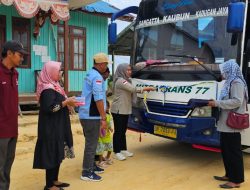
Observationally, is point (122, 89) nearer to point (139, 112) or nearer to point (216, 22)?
point (139, 112)

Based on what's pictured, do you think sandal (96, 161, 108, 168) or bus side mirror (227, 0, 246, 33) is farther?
sandal (96, 161, 108, 168)

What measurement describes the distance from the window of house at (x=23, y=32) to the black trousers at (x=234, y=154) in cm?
809

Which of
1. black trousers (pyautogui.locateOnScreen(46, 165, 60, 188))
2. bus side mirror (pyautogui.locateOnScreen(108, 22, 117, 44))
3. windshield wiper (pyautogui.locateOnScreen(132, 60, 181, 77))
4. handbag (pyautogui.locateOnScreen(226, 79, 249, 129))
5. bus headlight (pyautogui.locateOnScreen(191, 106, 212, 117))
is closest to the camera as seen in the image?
black trousers (pyautogui.locateOnScreen(46, 165, 60, 188))

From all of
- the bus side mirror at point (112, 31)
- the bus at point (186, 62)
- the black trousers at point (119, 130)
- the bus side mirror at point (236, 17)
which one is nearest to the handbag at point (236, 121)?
the bus at point (186, 62)

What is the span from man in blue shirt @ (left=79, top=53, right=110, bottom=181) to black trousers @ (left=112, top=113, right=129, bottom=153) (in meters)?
1.24

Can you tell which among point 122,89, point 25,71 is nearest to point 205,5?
point 122,89

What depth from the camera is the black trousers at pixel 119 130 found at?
662 centimetres

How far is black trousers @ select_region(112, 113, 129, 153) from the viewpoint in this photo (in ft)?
21.7

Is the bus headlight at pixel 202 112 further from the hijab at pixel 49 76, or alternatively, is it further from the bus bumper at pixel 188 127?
the hijab at pixel 49 76

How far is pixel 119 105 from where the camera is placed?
6.53m

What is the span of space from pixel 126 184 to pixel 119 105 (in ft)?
5.27

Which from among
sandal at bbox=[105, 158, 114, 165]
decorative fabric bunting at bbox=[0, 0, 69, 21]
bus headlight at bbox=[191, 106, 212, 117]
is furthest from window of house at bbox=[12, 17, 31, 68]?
bus headlight at bbox=[191, 106, 212, 117]

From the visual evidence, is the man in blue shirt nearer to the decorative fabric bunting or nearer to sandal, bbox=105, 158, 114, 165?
sandal, bbox=105, 158, 114, 165

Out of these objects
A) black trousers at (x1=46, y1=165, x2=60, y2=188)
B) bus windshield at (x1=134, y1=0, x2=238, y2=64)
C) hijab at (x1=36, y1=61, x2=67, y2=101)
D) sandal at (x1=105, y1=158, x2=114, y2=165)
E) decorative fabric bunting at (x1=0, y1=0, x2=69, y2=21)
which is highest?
decorative fabric bunting at (x1=0, y1=0, x2=69, y2=21)
